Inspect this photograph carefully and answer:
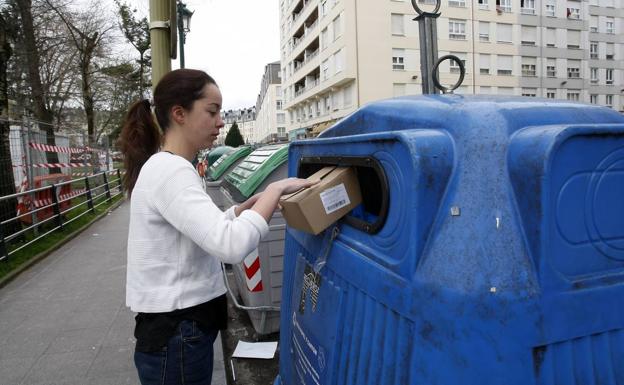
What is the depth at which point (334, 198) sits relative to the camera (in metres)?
1.65

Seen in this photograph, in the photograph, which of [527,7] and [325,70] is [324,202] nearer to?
[325,70]

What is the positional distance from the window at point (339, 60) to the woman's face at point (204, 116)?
35251 mm

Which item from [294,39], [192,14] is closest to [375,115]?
[192,14]

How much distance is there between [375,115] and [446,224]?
0.64 meters

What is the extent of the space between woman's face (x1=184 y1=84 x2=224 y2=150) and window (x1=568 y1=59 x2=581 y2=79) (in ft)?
152

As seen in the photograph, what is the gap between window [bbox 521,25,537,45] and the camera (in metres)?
38.4

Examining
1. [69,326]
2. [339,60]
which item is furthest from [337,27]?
[69,326]

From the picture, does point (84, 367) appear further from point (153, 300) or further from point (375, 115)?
point (375, 115)

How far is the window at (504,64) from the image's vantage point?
123 feet

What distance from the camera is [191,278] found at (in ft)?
5.43

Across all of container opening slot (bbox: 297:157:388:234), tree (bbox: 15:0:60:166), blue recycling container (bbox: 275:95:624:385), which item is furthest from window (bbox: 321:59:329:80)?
blue recycling container (bbox: 275:95:624:385)

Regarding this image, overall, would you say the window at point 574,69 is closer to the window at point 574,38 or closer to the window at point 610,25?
the window at point 574,38

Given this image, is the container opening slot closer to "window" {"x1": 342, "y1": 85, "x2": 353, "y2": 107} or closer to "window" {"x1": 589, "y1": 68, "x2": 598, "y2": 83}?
"window" {"x1": 342, "y1": 85, "x2": 353, "y2": 107}

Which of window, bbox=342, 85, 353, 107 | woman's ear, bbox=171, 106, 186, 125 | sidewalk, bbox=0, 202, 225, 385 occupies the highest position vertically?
window, bbox=342, 85, 353, 107
